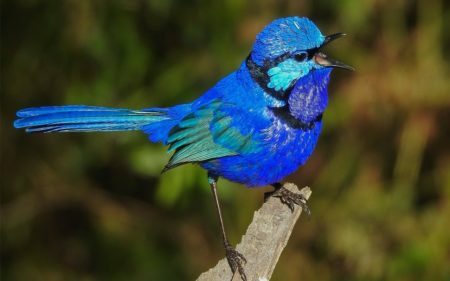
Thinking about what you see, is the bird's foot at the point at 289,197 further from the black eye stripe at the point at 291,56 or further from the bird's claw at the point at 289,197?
the black eye stripe at the point at 291,56

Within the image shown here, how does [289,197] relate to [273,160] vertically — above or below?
below

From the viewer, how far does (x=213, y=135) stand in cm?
456

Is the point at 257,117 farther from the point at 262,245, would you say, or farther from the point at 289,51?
the point at 262,245

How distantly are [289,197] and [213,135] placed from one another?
47cm

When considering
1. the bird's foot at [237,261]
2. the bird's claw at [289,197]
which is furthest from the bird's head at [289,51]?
the bird's foot at [237,261]

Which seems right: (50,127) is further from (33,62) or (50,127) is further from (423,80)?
(423,80)

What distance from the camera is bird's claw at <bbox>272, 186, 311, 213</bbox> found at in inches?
168

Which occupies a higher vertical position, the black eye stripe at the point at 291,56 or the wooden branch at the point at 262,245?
the black eye stripe at the point at 291,56

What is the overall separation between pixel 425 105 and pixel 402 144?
0.33 m

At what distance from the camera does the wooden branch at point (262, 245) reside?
374 cm

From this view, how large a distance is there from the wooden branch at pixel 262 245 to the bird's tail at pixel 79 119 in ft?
3.09

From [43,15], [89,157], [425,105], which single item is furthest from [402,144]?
[43,15]

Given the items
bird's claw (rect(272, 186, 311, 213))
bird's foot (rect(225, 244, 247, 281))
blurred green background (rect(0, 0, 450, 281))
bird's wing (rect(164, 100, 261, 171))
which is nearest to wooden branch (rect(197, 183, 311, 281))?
bird's foot (rect(225, 244, 247, 281))

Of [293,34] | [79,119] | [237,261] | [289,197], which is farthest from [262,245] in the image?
[79,119]
